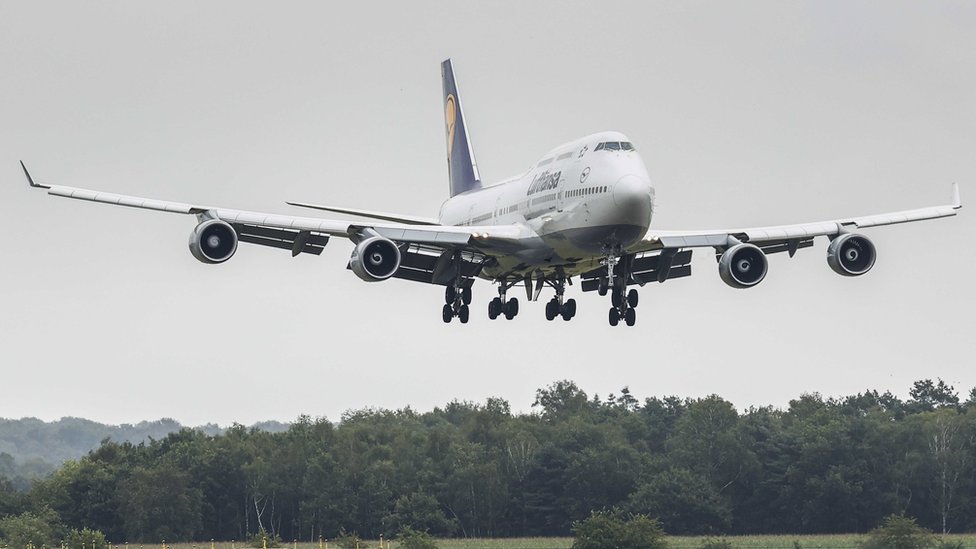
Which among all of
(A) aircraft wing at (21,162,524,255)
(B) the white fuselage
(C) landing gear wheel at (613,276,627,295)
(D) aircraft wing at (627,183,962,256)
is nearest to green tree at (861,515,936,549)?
(D) aircraft wing at (627,183,962,256)

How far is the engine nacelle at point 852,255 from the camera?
6119 centimetres

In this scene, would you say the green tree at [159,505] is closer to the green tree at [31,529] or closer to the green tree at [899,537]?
the green tree at [31,529]

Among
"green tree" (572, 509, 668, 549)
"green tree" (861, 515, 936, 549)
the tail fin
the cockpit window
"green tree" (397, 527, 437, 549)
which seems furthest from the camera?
"green tree" (397, 527, 437, 549)

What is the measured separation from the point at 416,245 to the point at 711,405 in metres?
80.4

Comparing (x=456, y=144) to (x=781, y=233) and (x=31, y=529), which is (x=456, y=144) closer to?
(x=781, y=233)

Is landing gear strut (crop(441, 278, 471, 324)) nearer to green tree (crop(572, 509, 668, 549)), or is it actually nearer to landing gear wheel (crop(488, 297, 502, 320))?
landing gear wheel (crop(488, 297, 502, 320))

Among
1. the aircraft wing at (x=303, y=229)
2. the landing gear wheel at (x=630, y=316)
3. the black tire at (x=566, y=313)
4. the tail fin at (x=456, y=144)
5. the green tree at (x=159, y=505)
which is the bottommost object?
the green tree at (x=159, y=505)

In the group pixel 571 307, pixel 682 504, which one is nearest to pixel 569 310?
pixel 571 307

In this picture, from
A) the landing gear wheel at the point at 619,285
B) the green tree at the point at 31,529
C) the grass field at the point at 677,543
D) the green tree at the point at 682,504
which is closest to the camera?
the landing gear wheel at the point at 619,285

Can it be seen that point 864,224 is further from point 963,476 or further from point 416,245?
point 963,476

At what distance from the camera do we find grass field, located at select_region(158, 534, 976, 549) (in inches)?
4205

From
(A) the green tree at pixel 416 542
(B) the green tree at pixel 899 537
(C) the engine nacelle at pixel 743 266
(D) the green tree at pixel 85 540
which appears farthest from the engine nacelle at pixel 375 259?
(D) the green tree at pixel 85 540

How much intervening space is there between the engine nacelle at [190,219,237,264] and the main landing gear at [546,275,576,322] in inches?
565

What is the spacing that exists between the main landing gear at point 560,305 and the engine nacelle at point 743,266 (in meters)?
7.12
